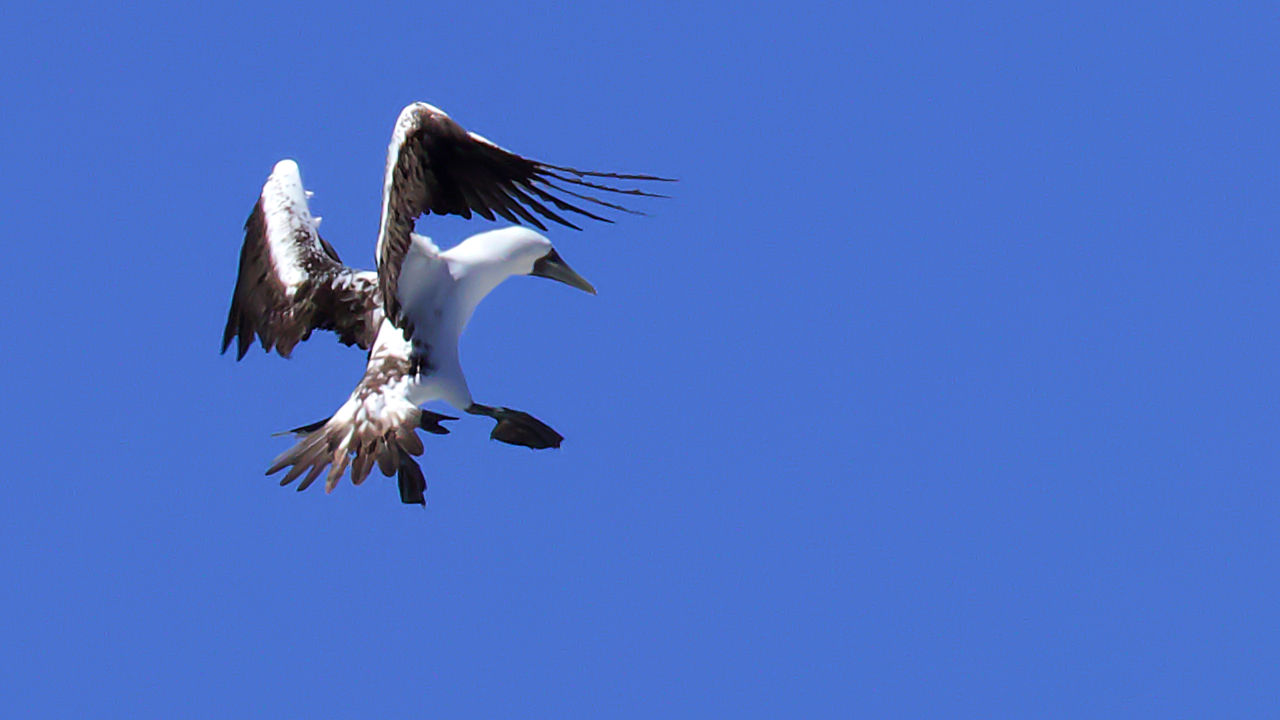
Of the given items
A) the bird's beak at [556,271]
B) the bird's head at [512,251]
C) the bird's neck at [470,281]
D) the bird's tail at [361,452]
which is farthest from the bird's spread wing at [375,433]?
the bird's beak at [556,271]

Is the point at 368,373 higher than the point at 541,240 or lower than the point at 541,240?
lower

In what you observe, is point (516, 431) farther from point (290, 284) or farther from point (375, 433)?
point (290, 284)

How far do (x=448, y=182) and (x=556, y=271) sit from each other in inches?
38.0

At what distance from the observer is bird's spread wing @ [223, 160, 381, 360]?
8906 millimetres

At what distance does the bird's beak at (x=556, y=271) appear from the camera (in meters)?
9.01

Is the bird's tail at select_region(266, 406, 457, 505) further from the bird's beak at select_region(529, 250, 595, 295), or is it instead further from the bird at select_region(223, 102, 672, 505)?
the bird's beak at select_region(529, 250, 595, 295)

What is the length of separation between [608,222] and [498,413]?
3.92 ft

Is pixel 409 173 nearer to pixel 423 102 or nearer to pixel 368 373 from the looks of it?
pixel 423 102

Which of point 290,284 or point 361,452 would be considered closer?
point 361,452

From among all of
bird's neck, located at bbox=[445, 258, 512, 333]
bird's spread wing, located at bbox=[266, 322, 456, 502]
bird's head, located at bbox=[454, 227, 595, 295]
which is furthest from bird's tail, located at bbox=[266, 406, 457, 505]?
bird's head, located at bbox=[454, 227, 595, 295]

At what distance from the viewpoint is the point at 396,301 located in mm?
8352

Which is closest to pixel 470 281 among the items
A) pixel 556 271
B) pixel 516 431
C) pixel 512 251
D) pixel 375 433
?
pixel 512 251

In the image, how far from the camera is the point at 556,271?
9.05 m

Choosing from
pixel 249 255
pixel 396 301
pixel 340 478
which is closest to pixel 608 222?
pixel 396 301
